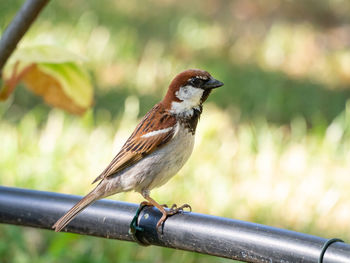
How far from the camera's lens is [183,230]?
54.6 inches

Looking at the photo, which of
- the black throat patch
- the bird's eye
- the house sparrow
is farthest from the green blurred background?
the bird's eye

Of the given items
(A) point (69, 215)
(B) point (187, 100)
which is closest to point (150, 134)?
(B) point (187, 100)

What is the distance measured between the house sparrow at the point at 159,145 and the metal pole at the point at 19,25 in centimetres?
64

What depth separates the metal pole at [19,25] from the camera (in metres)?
1.14

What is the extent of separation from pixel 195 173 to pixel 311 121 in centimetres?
153

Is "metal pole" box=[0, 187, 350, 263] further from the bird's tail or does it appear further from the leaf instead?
the leaf

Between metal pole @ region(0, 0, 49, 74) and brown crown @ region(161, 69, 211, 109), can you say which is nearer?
metal pole @ region(0, 0, 49, 74)

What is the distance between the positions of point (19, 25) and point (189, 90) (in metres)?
0.69

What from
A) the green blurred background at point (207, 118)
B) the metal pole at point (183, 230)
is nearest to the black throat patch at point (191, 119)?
the metal pole at point (183, 230)

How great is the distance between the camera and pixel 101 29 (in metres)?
5.61

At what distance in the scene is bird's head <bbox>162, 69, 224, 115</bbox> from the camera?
165 centimetres

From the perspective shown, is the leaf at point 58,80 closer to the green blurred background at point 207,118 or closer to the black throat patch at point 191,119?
the black throat patch at point 191,119

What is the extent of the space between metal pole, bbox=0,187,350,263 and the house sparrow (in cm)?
23

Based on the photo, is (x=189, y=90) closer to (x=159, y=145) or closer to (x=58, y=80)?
(x=159, y=145)
